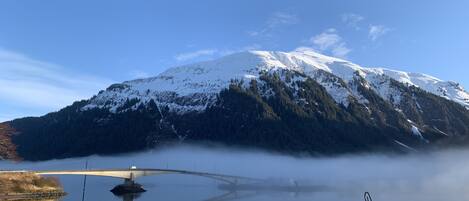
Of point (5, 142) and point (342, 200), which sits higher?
point (5, 142)

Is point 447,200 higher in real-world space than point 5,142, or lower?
lower

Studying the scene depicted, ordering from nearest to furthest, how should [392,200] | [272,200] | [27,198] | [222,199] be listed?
[27,198]
[392,200]
[272,200]
[222,199]

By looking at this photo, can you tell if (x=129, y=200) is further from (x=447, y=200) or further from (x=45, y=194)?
(x=447, y=200)

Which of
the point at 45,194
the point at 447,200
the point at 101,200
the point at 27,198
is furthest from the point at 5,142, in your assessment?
the point at 447,200

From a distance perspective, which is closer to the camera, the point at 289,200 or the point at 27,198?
the point at 27,198

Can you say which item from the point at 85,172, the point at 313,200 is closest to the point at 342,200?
the point at 313,200

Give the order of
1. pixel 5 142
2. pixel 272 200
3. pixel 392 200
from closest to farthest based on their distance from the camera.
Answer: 1. pixel 5 142
2. pixel 392 200
3. pixel 272 200

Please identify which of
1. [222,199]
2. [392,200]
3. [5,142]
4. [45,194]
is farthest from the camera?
[222,199]

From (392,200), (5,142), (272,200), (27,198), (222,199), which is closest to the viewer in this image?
(5,142)

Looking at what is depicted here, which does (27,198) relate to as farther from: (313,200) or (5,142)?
(313,200)
